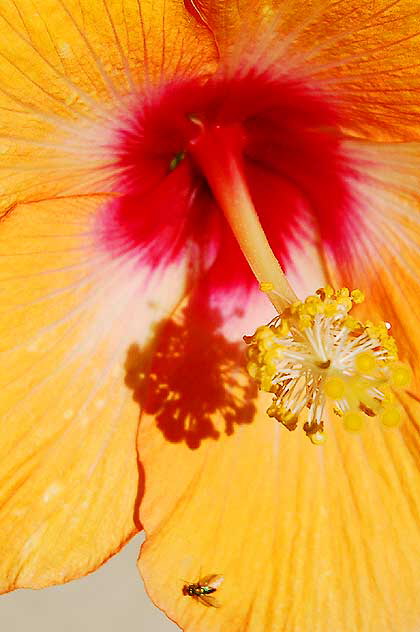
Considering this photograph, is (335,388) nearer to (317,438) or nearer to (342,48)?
(317,438)

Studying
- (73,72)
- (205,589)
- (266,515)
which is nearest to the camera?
(73,72)

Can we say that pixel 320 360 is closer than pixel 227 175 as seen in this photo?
Yes

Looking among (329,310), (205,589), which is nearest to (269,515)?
(205,589)

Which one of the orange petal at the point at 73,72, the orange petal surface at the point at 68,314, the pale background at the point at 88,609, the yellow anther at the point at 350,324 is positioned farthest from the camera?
the pale background at the point at 88,609

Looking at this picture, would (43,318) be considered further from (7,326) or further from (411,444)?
(411,444)

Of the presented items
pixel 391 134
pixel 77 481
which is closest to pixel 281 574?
pixel 77 481

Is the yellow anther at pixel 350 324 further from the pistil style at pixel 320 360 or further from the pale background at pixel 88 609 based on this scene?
the pale background at pixel 88 609

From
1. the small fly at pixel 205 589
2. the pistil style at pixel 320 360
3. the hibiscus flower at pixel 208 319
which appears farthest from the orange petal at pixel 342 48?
the small fly at pixel 205 589
